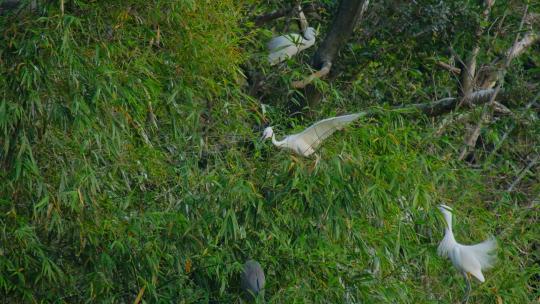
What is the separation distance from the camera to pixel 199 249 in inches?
175

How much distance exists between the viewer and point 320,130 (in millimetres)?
4609

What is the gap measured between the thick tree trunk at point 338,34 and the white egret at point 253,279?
250 centimetres

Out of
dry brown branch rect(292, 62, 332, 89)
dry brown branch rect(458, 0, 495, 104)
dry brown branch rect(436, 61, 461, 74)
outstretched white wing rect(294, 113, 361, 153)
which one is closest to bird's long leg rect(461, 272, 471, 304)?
outstretched white wing rect(294, 113, 361, 153)

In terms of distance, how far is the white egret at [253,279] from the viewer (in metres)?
4.18

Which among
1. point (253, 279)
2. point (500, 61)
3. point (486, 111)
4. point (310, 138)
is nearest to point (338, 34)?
point (486, 111)

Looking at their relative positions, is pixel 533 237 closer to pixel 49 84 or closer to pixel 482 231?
pixel 482 231

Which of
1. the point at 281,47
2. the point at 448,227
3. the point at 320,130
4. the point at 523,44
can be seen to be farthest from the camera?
the point at 523,44

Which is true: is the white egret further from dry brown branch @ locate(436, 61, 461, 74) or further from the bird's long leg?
dry brown branch @ locate(436, 61, 461, 74)

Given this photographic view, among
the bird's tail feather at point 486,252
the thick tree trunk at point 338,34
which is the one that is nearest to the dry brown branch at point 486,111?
the thick tree trunk at point 338,34

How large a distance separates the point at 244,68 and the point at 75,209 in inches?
92.0

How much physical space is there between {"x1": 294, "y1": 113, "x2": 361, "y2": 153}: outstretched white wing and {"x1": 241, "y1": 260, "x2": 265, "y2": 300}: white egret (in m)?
0.70

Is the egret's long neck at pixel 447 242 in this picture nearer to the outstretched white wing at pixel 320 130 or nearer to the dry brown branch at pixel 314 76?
the outstretched white wing at pixel 320 130

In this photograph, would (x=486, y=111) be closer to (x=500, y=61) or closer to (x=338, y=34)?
(x=500, y=61)

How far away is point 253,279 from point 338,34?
2626 mm
